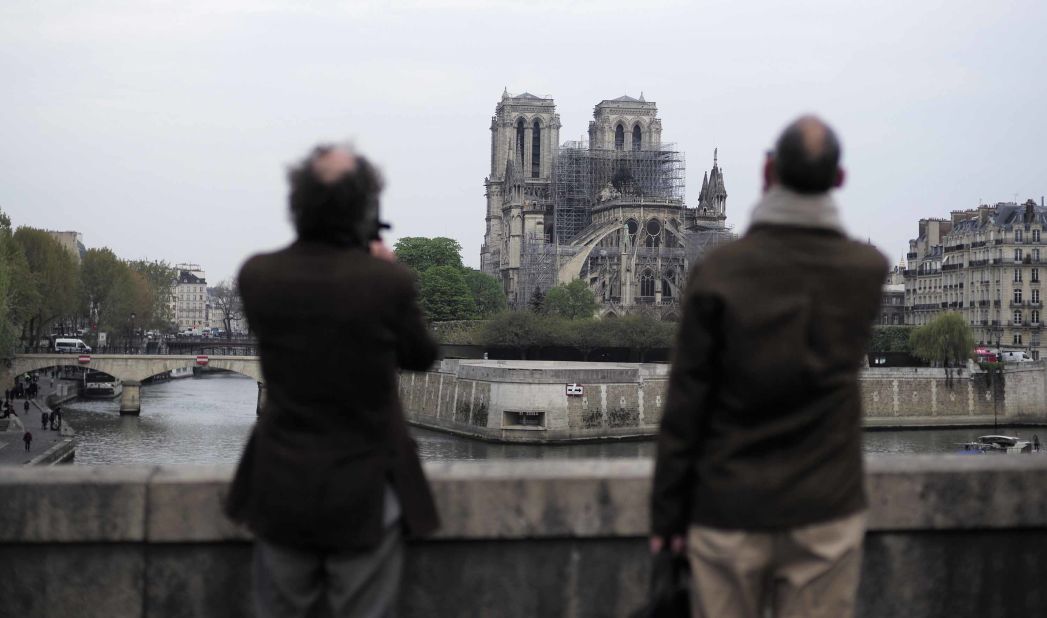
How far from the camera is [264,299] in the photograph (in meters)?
3.06

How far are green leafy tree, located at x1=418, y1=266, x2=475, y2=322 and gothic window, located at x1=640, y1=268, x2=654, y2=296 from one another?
12264 millimetres

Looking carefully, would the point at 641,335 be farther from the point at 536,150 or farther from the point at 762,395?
the point at 762,395

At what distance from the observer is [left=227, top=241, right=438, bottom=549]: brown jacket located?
2969mm

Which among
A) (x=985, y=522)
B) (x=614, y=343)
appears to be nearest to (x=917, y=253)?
(x=614, y=343)

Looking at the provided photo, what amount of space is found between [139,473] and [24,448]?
29162mm

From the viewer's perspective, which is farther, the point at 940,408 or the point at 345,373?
the point at 940,408

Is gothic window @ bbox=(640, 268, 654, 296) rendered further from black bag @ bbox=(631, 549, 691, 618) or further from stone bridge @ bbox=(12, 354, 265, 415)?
black bag @ bbox=(631, 549, 691, 618)

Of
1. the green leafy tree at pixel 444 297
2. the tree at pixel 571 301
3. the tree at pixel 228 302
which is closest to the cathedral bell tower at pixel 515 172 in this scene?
the green leafy tree at pixel 444 297

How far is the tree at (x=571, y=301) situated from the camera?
7106 centimetres

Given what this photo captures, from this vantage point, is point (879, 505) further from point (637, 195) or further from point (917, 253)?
point (637, 195)

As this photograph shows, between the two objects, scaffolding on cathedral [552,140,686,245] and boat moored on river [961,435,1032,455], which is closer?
boat moored on river [961,435,1032,455]

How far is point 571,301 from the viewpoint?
7131cm

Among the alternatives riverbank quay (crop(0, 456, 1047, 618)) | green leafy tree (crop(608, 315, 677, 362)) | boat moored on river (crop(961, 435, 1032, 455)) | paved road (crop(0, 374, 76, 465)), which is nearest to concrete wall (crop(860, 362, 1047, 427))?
boat moored on river (crop(961, 435, 1032, 455))

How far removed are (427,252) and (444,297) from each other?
15147 millimetres
